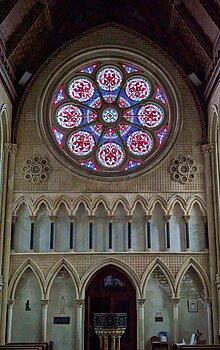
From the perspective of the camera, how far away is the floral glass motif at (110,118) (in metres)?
17.0

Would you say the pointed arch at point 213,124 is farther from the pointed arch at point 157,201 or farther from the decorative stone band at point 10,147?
the decorative stone band at point 10,147

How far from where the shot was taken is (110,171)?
16734 mm

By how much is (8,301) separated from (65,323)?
68.3 inches

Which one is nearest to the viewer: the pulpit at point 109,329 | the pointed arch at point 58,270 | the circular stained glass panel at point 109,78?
the pulpit at point 109,329

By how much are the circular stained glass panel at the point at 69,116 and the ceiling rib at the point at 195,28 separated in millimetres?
4511

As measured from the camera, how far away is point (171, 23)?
16.4m

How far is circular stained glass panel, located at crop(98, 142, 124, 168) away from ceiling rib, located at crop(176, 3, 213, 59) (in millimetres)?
4074

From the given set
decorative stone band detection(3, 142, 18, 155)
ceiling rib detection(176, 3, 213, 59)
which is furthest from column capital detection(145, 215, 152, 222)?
ceiling rib detection(176, 3, 213, 59)

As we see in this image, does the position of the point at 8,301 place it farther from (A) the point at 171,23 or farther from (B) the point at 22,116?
(A) the point at 171,23

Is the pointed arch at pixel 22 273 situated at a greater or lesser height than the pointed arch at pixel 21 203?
lesser

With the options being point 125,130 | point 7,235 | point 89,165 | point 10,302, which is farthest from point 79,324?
point 125,130

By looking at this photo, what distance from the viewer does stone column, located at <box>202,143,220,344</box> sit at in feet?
49.4

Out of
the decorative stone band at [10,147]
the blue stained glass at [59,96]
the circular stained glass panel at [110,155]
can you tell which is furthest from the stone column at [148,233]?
the blue stained glass at [59,96]

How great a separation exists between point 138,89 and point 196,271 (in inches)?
243
